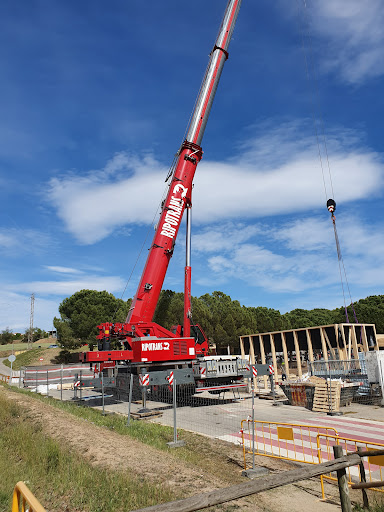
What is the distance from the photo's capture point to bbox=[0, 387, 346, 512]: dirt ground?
6.39 m

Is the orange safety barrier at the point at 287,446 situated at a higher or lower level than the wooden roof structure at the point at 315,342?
lower

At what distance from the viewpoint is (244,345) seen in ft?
97.2

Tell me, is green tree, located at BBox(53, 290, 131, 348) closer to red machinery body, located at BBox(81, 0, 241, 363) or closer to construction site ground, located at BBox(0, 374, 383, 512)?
red machinery body, located at BBox(81, 0, 241, 363)

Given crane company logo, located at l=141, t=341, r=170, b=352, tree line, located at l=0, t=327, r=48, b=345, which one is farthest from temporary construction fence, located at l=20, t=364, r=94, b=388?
tree line, located at l=0, t=327, r=48, b=345

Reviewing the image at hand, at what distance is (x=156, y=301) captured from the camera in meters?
18.2

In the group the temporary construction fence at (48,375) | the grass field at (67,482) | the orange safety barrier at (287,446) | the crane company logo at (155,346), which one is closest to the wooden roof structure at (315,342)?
the crane company logo at (155,346)

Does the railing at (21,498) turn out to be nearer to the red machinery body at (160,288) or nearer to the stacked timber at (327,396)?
the red machinery body at (160,288)

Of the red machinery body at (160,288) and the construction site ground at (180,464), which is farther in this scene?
the red machinery body at (160,288)

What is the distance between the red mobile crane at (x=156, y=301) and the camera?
17203mm

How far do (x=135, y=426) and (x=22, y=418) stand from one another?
11.9 feet

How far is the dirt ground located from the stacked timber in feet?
23.3

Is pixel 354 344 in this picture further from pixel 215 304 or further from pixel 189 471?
pixel 215 304

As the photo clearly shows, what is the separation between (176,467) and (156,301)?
11086 mm

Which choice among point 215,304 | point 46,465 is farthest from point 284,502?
point 215,304
